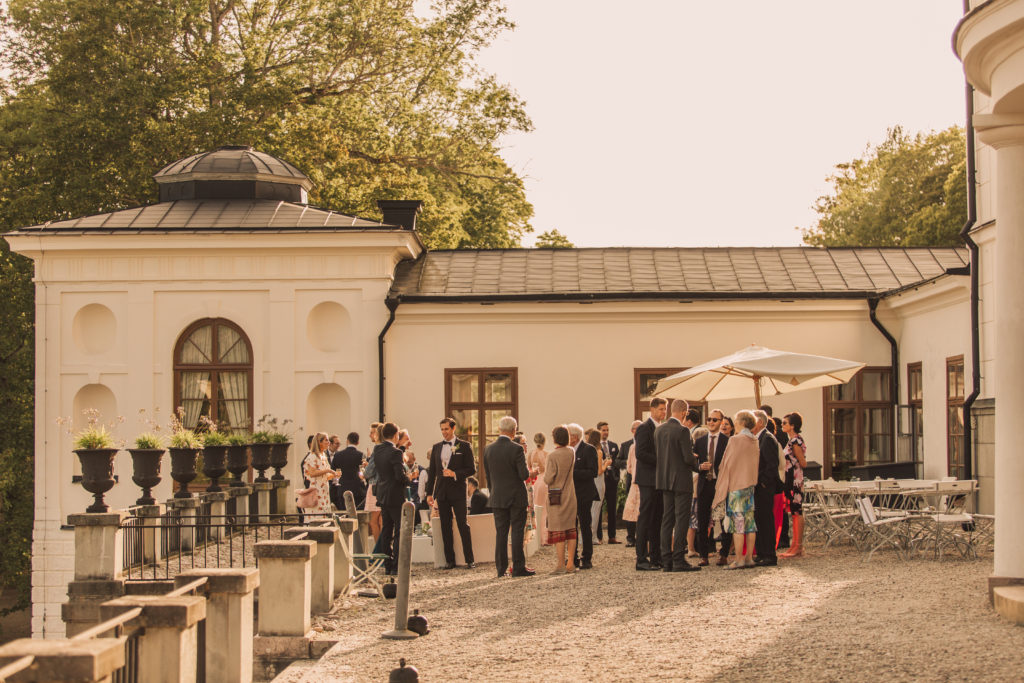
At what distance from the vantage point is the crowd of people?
41.9 feet

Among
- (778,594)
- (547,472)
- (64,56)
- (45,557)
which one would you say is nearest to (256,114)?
(64,56)

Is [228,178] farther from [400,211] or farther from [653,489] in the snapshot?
[653,489]

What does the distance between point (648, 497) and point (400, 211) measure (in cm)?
1152

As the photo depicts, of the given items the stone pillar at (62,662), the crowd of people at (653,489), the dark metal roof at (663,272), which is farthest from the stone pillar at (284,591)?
the dark metal roof at (663,272)

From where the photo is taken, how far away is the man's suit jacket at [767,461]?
42.3ft

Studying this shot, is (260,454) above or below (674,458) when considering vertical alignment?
below

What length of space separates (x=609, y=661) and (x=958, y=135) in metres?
41.6

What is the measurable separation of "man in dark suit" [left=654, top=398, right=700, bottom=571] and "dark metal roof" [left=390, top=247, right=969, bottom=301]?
8931 millimetres

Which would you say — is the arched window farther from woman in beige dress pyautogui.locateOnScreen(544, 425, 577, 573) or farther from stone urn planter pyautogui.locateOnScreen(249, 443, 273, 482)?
woman in beige dress pyautogui.locateOnScreen(544, 425, 577, 573)

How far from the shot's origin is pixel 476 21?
35.2 m

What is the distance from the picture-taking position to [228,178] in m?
24.4

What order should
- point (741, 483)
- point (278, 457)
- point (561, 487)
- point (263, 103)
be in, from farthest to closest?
point (263, 103), point (278, 457), point (561, 487), point (741, 483)

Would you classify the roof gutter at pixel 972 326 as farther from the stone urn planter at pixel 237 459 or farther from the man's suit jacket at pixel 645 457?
the stone urn planter at pixel 237 459

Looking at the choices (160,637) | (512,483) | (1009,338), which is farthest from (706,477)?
(160,637)
